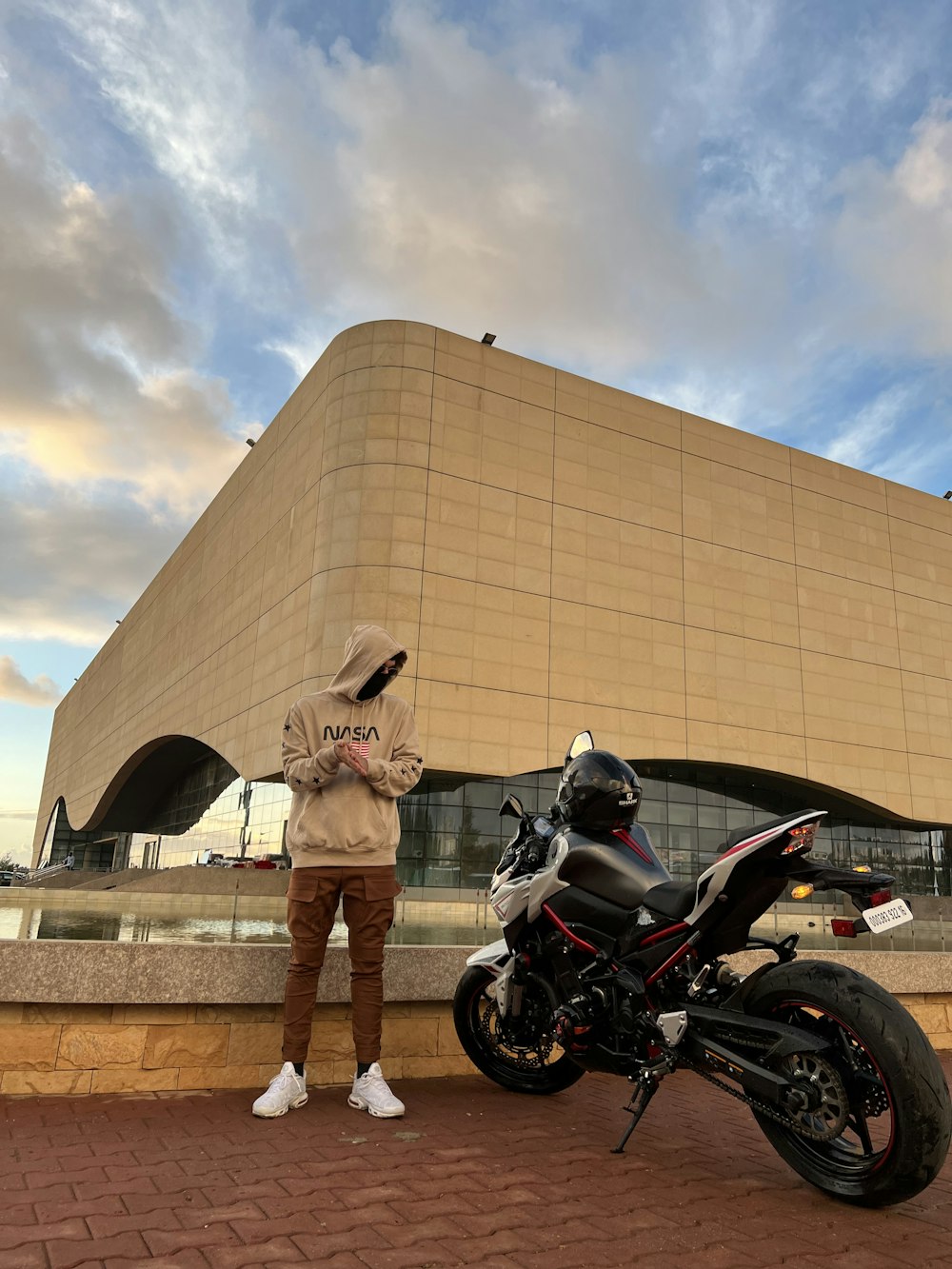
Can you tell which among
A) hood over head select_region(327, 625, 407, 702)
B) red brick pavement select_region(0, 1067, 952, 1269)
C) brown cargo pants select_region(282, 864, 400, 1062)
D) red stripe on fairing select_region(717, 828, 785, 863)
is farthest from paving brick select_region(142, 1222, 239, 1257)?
hood over head select_region(327, 625, 407, 702)

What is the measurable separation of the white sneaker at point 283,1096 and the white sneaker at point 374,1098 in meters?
0.23

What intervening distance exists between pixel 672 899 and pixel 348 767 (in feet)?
5.53

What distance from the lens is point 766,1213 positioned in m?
3.07

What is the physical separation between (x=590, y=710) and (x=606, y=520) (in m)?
6.52

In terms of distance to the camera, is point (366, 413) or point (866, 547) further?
point (866, 547)

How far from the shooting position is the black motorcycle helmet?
13.2 feet

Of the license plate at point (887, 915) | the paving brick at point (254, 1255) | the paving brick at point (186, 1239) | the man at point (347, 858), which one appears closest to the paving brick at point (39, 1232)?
the paving brick at point (186, 1239)

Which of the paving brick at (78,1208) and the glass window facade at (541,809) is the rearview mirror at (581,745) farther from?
the glass window facade at (541,809)

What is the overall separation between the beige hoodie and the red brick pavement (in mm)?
1171

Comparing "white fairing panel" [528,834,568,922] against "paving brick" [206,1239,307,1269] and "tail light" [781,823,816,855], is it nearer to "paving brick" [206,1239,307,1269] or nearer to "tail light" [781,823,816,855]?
"tail light" [781,823,816,855]

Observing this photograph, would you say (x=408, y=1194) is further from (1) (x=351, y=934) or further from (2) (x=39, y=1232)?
(1) (x=351, y=934)

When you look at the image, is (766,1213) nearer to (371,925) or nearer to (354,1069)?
(371,925)

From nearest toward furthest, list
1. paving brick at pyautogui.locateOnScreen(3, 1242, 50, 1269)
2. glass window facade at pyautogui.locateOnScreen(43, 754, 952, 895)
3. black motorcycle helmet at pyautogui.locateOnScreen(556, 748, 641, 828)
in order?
paving brick at pyautogui.locateOnScreen(3, 1242, 50, 1269) → black motorcycle helmet at pyautogui.locateOnScreen(556, 748, 641, 828) → glass window facade at pyautogui.locateOnScreen(43, 754, 952, 895)

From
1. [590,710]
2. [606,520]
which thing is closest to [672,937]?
[590,710]
